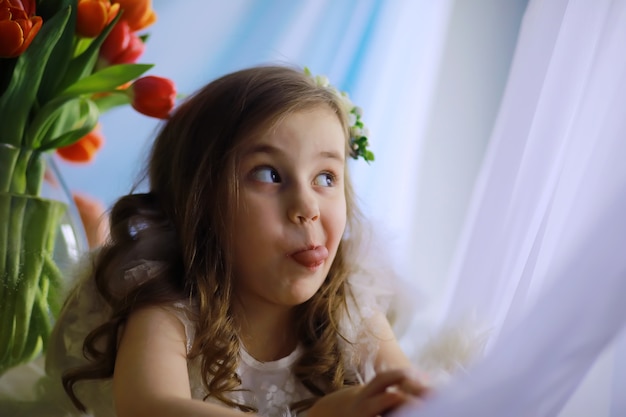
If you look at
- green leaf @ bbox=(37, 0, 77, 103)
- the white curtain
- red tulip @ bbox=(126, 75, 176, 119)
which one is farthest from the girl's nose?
green leaf @ bbox=(37, 0, 77, 103)

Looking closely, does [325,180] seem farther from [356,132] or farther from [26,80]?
[26,80]

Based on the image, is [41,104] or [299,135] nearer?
[299,135]

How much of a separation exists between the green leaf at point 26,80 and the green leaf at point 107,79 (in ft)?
0.22

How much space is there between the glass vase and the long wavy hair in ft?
0.28

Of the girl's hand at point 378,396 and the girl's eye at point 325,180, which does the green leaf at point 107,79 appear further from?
the girl's hand at point 378,396

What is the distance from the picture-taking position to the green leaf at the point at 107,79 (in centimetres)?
109

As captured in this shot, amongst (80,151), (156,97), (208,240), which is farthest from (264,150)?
(80,151)

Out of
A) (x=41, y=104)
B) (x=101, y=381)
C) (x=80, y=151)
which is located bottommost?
(x=101, y=381)

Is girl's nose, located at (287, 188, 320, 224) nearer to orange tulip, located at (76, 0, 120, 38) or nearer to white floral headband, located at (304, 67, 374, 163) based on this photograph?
white floral headband, located at (304, 67, 374, 163)

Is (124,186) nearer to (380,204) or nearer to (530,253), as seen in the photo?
(380,204)

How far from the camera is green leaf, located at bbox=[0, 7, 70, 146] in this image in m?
1.00

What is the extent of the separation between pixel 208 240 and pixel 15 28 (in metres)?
0.36

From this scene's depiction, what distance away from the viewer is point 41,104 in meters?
1.07

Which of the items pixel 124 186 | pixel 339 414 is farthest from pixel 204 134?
pixel 124 186
